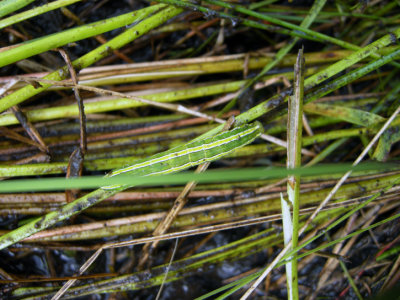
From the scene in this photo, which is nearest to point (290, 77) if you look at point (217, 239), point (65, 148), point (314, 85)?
point (314, 85)

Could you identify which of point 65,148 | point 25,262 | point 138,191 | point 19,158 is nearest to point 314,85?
point 138,191

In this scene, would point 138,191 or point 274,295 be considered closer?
point 138,191

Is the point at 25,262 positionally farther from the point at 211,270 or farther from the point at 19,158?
the point at 211,270

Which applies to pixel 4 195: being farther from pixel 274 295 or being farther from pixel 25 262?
pixel 274 295

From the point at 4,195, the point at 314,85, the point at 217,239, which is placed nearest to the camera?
the point at 314,85

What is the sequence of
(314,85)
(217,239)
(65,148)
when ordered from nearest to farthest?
(314,85) < (65,148) < (217,239)

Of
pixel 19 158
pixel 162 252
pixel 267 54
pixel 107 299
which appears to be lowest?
pixel 107 299

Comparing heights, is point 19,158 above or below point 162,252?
above

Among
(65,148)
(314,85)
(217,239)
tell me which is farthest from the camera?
(217,239)

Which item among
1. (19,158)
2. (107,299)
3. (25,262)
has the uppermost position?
(19,158)
